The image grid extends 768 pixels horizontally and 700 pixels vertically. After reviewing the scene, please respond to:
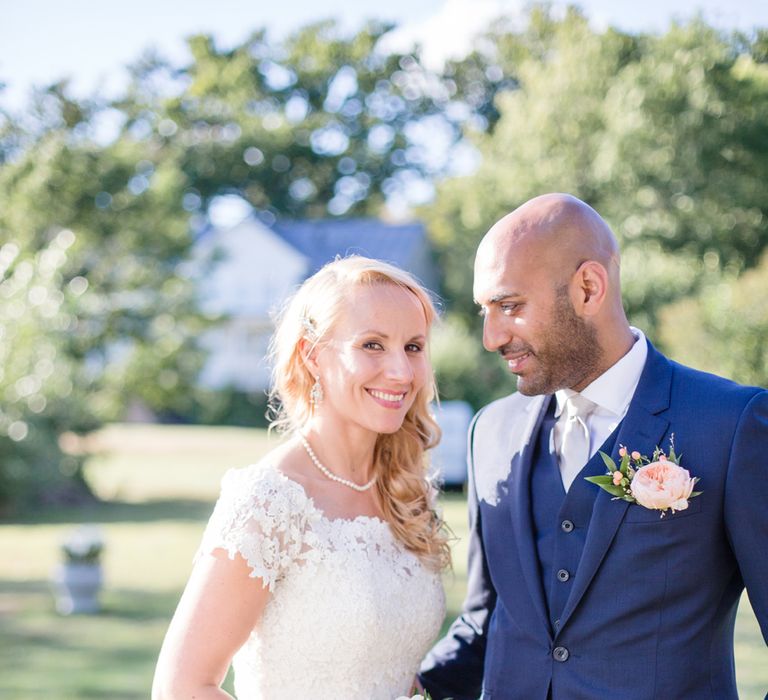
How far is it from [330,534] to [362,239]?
126 ft

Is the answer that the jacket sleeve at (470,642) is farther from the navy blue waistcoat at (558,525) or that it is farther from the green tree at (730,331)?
the green tree at (730,331)

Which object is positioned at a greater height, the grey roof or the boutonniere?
the grey roof

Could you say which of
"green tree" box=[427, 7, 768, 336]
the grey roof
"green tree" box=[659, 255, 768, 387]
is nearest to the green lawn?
"green tree" box=[659, 255, 768, 387]

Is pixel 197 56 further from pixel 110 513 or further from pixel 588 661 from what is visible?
pixel 588 661

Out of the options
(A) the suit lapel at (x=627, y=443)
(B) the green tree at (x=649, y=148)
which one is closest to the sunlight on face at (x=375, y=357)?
(A) the suit lapel at (x=627, y=443)

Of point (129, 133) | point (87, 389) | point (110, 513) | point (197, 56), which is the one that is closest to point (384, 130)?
point (197, 56)

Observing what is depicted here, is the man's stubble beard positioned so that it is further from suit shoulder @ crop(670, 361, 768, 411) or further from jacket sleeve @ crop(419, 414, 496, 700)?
jacket sleeve @ crop(419, 414, 496, 700)

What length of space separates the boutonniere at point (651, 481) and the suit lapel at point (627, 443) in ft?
0.16

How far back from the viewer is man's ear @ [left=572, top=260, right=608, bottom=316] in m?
2.86

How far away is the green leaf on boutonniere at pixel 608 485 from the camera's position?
106 inches

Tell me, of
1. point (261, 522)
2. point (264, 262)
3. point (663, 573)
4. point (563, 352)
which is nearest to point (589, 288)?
point (563, 352)

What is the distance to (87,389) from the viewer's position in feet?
62.3

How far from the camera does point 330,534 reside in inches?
122

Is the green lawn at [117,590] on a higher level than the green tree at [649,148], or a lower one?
lower
